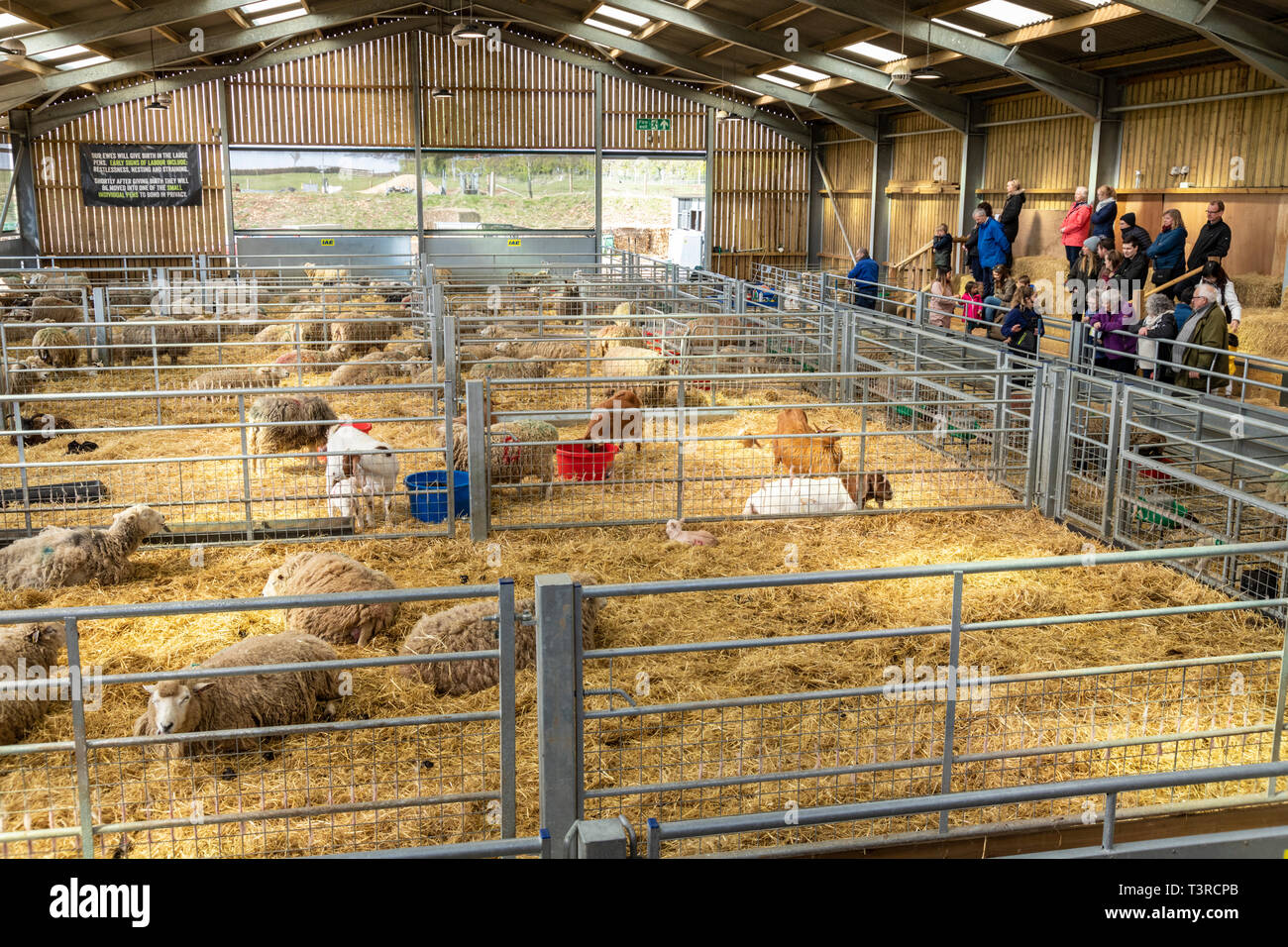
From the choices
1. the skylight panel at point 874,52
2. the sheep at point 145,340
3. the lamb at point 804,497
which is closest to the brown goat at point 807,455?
the lamb at point 804,497

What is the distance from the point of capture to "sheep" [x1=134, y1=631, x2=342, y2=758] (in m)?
4.81

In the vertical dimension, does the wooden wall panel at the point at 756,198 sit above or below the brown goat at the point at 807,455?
above

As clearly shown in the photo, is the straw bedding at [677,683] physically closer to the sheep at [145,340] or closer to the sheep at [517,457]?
the sheep at [517,457]

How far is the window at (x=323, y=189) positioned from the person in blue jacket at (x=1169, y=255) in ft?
60.9

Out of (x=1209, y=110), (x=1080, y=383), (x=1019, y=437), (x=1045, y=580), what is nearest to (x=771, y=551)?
(x=1045, y=580)

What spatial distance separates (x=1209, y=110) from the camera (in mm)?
13727

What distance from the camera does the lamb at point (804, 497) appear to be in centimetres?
893

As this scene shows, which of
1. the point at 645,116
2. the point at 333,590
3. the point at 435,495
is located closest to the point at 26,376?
the point at 435,495

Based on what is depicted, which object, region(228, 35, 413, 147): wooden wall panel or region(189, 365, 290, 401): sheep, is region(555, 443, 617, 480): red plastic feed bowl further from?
region(228, 35, 413, 147): wooden wall panel

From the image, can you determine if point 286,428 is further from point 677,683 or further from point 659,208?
point 659,208

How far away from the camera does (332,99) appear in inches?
1011

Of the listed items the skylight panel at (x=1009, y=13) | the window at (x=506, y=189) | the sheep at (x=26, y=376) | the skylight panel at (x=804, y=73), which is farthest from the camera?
the window at (x=506, y=189)

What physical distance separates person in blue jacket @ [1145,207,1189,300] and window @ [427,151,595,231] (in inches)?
672

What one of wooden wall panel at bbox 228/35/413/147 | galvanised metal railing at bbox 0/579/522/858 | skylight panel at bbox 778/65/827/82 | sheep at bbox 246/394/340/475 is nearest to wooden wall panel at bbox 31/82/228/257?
wooden wall panel at bbox 228/35/413/147
